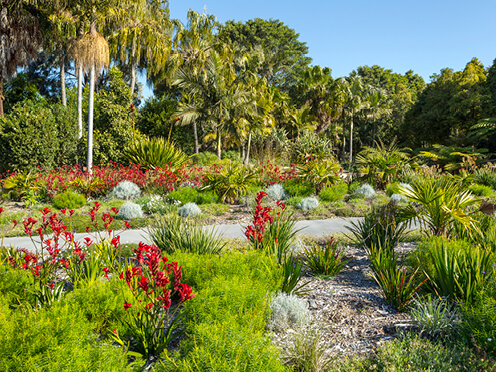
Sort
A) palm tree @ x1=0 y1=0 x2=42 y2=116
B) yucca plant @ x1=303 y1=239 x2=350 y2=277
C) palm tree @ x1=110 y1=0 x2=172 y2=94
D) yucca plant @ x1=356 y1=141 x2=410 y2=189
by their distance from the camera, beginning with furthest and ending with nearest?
palm tree @ x1=110 y1=0 x2=172 y2=94
palm tree @ x1=0 y1=0 x2=42 y2=116
yucca plant @ x1=356 y1=141 x2=410 y2=189
yucca plant @ x1=303 y1=239 x2=350 y2=277

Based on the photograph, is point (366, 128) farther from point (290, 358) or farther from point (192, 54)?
point (290, 358)

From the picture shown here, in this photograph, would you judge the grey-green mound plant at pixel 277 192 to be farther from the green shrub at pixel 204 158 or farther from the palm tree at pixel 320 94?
the palm tree at pixel 320 94

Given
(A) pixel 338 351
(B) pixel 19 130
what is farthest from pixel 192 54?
(A) pixel 338 351

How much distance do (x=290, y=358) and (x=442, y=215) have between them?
121 inches

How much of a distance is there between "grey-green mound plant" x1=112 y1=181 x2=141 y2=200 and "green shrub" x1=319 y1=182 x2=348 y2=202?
4985 millimetres

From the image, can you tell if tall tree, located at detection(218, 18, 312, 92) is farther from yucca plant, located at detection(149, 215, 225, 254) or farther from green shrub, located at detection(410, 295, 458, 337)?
green shrub, located at detection(410, 295, 458, 337)

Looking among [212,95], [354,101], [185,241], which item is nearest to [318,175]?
[185,241]

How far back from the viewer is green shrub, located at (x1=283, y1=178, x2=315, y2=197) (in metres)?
9.50

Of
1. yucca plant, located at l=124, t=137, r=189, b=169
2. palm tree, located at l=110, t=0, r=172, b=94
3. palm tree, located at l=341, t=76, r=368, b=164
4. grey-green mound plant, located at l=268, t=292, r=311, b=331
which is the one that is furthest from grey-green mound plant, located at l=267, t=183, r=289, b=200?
palm tree, located at l=341, t=76, r=368, b=164

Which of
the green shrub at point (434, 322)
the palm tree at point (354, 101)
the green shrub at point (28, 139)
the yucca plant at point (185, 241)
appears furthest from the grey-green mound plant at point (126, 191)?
the palm tree at point (354, 101)

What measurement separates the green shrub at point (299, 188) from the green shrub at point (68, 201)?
5.23m

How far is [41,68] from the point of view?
31656 mm

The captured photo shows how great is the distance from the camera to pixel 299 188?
31.4ft

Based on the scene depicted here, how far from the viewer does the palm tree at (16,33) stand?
49.9 feet
